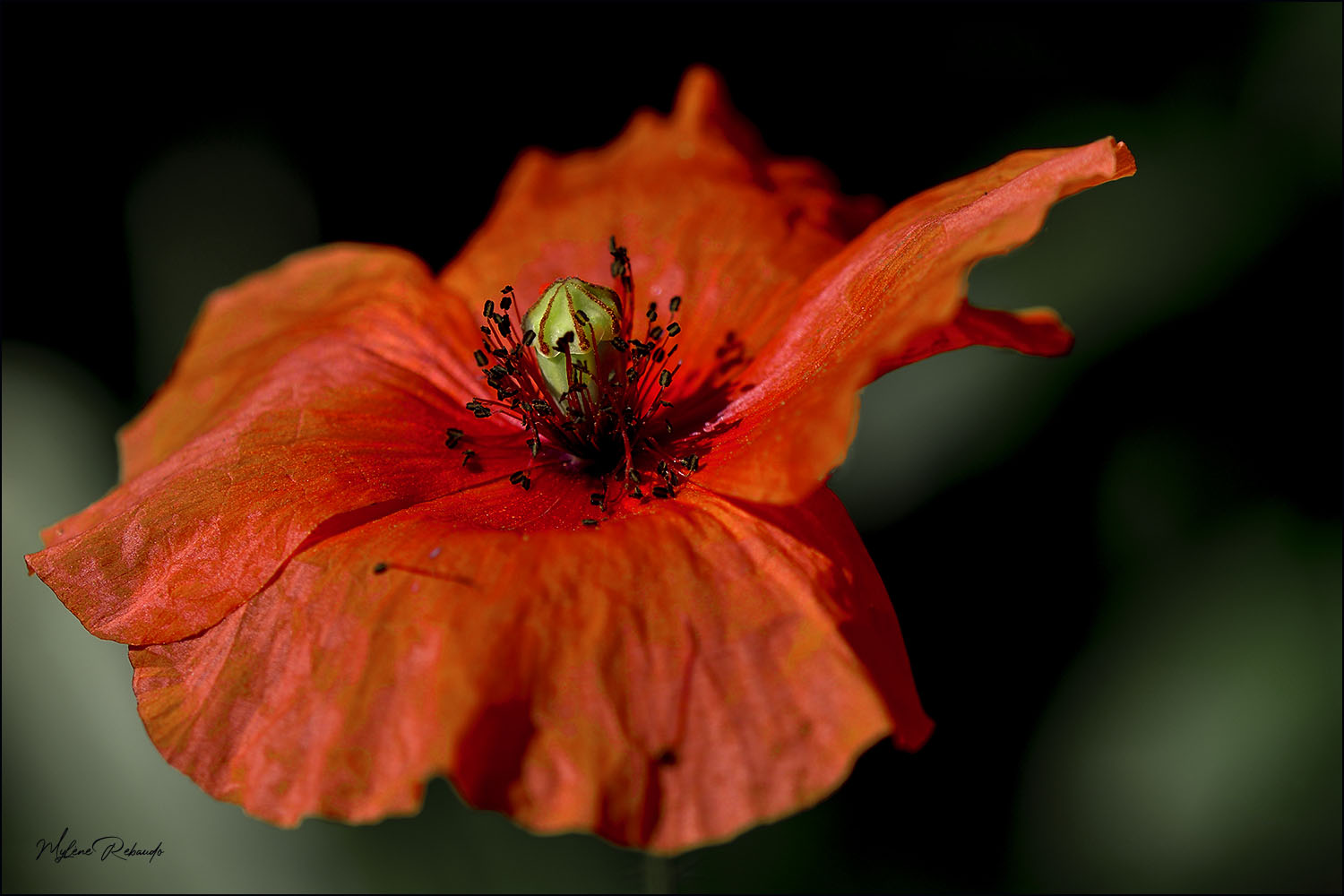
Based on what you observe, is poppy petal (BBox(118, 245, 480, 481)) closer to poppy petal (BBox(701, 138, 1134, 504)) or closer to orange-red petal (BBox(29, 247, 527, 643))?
orange-red petal (BBox(29, 247, 527, 643))

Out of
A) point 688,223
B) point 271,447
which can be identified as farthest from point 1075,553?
point 271,447

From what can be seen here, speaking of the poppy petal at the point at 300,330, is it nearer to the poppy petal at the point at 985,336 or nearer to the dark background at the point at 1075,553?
the dark background at the point at 1075,553

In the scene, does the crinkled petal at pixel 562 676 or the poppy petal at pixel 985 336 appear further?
the poppy petal at pixel 985 336

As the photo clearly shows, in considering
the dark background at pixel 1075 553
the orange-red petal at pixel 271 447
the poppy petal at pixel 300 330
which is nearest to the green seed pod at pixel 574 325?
the orange-red petal at pixel 271 447

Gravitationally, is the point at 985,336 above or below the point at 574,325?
below
